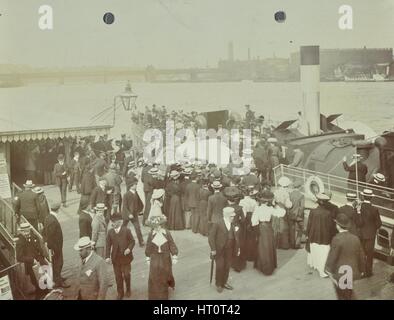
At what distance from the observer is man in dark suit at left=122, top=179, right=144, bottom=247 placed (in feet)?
15.3

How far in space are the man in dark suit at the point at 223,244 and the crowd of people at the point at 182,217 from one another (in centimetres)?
1

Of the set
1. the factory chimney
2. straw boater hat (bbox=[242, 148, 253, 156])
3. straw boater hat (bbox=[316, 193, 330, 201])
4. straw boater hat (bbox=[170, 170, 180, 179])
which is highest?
the factory chimney

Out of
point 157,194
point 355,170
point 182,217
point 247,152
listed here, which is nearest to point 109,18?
point 157,194

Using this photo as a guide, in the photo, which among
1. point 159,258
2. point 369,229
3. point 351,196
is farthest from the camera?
point 351,196

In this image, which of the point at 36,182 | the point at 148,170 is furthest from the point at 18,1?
the point at 148,170

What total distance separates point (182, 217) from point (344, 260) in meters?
1.77

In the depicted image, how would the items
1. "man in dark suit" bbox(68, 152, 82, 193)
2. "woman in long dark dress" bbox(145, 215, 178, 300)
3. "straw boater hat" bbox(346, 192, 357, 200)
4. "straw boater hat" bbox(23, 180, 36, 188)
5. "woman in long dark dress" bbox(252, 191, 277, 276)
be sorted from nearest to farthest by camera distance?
1. "woman in long dark dress" bbox(145, 215, 178, 300)
2. "woman in long dark dress" bbox(252, 191, 277, 276)
3. "straw boater hat" bbox(346, 192, 357, 200)
4. "straw boater hat" bbox(23, 180, 36, 188)
5. "man in dark suit" bbox(68, 152, 82, 193)

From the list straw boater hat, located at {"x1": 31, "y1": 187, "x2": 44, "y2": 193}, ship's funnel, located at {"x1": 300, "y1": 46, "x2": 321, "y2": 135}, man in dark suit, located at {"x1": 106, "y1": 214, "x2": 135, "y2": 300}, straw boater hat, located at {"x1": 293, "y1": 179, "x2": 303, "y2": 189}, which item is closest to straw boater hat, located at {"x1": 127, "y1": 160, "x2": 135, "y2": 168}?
man in dark suit, located at {"x1": 106, "y1": 214, "x2": 135, "y2": 300}

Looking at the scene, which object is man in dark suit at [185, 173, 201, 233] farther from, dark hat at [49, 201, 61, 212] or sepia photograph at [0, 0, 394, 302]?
dark hat at [49, 201, 61, 212]

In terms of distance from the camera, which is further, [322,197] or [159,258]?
[322,197]

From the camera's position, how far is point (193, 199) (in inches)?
190

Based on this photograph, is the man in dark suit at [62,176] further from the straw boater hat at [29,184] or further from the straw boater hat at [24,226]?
the straw boater hat at [24,226]

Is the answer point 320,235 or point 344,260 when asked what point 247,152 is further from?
point 344,260

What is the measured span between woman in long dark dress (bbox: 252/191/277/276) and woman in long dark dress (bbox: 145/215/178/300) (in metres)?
0.89
